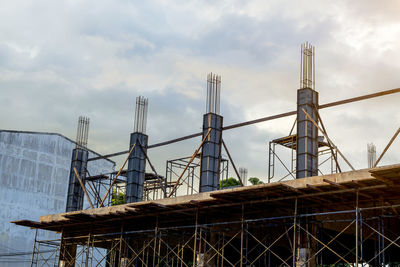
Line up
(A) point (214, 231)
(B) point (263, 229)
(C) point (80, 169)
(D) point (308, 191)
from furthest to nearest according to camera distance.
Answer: (C) point (80, 169) < (B) point (263, 229) < (A) point (214, 231) < (D) point (308, 191)

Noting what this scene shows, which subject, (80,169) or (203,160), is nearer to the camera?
(203,160)

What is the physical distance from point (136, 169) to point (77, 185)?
6323 millimetres

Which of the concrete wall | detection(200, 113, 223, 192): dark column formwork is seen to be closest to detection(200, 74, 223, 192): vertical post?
detection(200, 113, 223, 192): dark column formwork

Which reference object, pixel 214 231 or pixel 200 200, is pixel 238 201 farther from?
pixel 214 231

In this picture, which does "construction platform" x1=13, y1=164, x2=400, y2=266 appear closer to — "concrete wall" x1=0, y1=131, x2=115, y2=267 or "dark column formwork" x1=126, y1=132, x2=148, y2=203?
"dark column formwork" x1=126, y1=132, x2=148, y2=203

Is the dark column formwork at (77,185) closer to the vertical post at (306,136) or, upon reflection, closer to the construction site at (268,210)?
the construction site at (268,210)

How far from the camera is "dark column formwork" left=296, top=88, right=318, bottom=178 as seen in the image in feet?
76.3

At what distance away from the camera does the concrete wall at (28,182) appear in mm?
42719

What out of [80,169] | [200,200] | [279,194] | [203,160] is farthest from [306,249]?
[80,169]

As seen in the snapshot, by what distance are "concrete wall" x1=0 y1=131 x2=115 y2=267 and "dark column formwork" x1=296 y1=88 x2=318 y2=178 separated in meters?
27.1

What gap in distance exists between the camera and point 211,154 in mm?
28859

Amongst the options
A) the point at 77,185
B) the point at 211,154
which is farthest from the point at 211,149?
the point at 77,185

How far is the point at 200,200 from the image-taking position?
806 inches

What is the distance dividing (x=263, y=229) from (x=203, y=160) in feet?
17.5
